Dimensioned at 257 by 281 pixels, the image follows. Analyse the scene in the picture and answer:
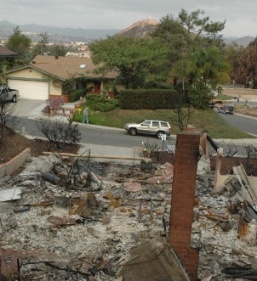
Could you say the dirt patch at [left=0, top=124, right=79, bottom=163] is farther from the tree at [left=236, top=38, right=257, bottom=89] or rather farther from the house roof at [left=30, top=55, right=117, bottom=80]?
the tree at [left=236, top=38, right=257, bottom=89]

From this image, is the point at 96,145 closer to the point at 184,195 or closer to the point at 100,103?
the point at 100,103

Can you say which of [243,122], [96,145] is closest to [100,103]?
[96,145]

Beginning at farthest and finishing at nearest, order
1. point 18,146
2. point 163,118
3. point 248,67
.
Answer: point 248,67 → point 163,118 → point 18,146

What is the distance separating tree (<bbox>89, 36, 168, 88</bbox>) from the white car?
8.20 metres

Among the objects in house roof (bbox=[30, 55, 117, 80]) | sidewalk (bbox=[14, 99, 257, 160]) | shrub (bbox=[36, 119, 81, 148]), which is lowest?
sidewalk (bbox=[14, 99, 257, 160])

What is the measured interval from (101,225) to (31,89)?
3412 cm

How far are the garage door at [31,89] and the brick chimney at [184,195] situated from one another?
36523 millimetres

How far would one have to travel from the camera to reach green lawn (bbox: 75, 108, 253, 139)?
36616 millimetres

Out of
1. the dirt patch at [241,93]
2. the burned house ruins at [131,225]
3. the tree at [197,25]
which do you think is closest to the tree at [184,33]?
the tree at [197,25]

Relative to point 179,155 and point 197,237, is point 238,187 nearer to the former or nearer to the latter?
point 197,237

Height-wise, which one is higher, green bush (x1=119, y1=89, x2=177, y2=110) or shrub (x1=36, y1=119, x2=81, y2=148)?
green bush (x1=119, y1=89, x2=177, y2=110)

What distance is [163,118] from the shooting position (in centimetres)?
3878

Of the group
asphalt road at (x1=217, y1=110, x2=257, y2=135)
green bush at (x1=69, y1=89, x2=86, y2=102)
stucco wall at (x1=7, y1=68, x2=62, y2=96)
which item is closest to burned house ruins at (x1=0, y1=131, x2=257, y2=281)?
green bush at (x1=69, y1=89, x2=86, y2=102)

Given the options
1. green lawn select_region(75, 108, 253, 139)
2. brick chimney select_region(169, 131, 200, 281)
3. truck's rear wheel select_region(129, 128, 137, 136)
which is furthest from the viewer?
→ green lawn select_region(75, 108, 253, 139)
